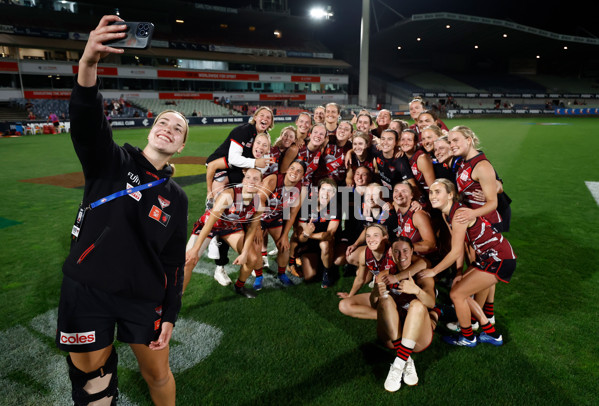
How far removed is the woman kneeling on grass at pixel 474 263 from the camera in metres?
3.52

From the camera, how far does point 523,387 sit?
9.95 feet

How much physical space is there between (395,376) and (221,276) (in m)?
2.65

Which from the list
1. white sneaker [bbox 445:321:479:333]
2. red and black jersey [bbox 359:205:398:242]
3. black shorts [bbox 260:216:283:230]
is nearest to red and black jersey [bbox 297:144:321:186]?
black shorts [bbox 260:216:283:230]

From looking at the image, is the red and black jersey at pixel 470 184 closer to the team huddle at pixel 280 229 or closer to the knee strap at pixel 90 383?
the team huddle at pixel 280 229

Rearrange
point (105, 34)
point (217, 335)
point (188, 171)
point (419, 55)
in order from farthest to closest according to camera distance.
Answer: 1. point (419, 55)
2. point (188, 171)
3. point (217, 335)
4. point (105, 34)

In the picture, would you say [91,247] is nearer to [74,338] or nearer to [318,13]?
[74,338]

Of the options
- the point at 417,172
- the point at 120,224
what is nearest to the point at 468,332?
the point at 417,172

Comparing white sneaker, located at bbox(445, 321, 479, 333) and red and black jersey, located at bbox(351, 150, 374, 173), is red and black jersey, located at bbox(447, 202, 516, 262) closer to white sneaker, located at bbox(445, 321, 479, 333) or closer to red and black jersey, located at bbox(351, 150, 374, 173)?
white sneaker, located at bbox(445, 321, 479, 333)

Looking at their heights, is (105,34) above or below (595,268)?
above

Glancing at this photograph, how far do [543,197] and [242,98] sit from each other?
4482cm

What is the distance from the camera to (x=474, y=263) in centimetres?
367

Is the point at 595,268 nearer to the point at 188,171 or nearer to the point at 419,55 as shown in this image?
the point at 188,171

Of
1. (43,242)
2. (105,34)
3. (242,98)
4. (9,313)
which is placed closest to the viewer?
(105,34)

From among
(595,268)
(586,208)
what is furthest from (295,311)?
(586,208)
